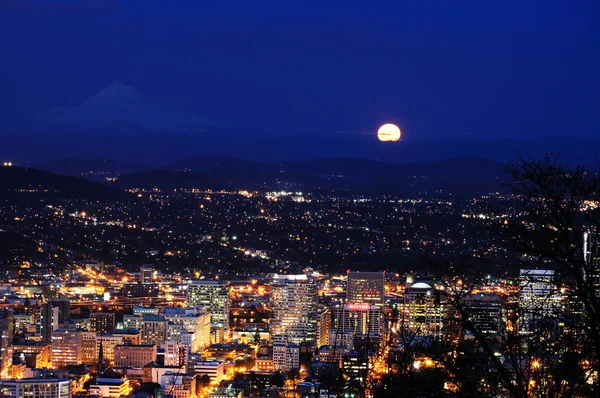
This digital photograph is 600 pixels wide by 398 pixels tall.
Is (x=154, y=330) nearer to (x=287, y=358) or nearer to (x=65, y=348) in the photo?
(x=65, y=348)

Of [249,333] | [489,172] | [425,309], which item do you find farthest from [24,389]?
[489,172]

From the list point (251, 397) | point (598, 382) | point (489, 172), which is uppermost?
point (489, 172)

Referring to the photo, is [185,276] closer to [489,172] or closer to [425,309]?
[489,172]

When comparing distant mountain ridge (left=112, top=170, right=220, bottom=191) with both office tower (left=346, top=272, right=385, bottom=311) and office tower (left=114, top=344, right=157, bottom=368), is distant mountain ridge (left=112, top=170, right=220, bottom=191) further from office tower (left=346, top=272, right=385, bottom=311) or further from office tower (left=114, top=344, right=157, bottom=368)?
office tower (left=114, top=344, right=157, bottom=368)

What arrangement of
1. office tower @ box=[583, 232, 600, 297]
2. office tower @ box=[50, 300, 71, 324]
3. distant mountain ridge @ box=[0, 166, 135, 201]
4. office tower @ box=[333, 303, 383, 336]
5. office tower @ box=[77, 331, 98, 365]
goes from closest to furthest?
office tower @ box=[583, 232, 600, 297], office tower @ box=[333, 303, 383, 336], office tower @ box=[77, 331, 98, 365], office tower @ box=[50, 300, 71, 324], distant mountain ridge @ box=[0, 166, 135, 201]

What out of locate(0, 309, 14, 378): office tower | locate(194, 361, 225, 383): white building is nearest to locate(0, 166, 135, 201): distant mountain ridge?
locate(0, 309, 14, 378): office tower

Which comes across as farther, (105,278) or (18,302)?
(105,278)
